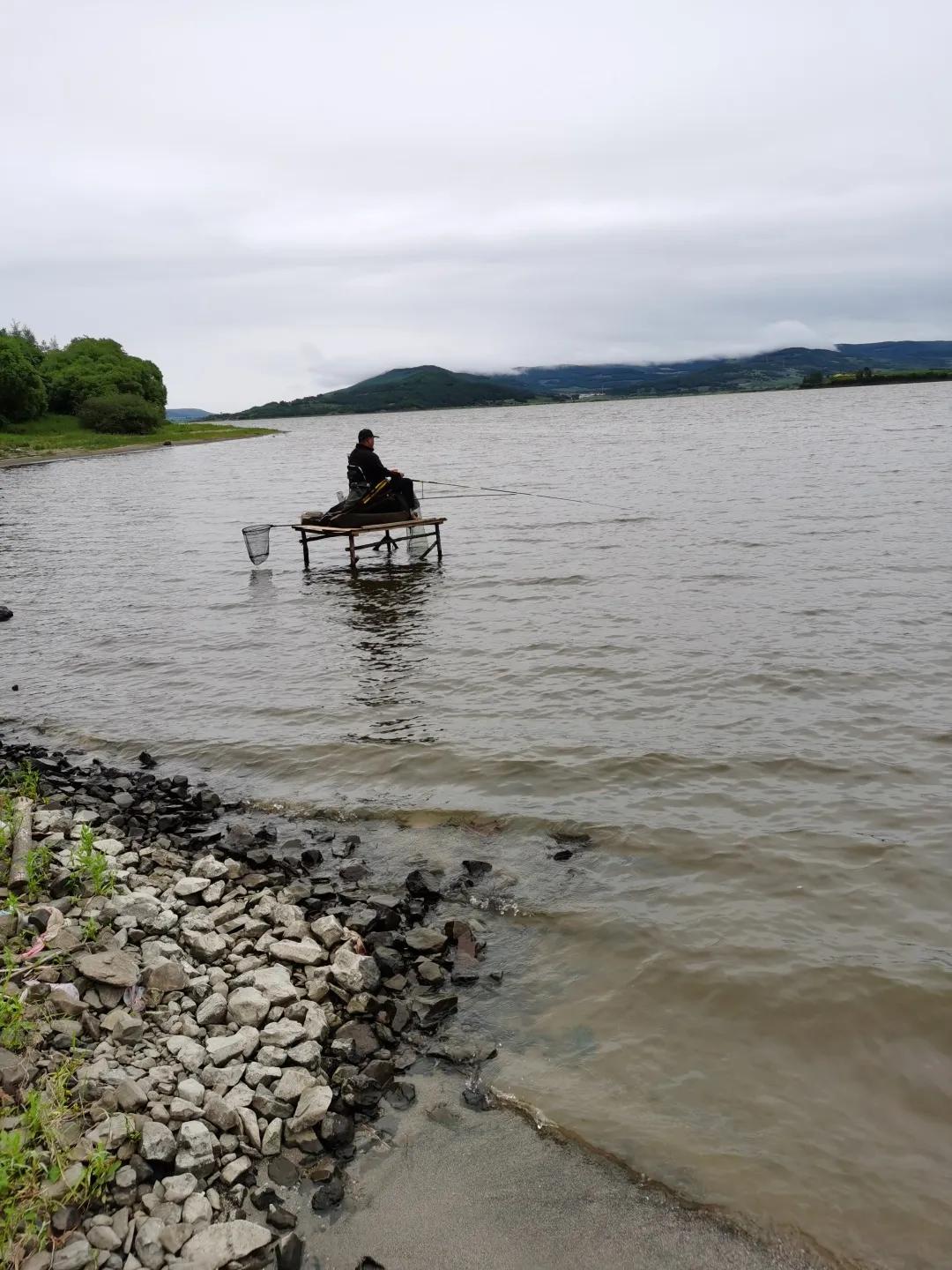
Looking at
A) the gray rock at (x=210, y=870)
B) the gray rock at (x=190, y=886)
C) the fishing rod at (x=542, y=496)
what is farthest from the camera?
the fishing rod at (x=542, y=496)

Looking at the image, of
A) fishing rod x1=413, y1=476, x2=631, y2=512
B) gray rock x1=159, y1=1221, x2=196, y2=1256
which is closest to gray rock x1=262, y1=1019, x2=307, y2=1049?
gray rock x1=159, y1=1221, x2=196, y2=1256

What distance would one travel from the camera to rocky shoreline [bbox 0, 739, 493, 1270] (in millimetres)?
4328

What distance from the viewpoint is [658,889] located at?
7.58m

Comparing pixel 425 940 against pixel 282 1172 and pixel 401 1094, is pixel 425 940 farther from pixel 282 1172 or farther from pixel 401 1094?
pixel 282 1172

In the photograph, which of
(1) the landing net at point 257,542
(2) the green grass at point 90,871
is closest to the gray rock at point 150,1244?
(2) the green grass at point 90,871

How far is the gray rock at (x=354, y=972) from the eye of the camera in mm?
6156

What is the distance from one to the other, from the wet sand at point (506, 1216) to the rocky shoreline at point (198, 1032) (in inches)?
6.1

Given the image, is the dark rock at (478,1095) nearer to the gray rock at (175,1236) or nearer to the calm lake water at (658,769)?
the calm lake water at (658,769)

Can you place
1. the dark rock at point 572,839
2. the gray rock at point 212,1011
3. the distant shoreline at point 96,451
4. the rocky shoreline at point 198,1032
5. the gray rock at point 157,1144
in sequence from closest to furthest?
the rocky shoreline at point 198,1032, the gray rock at point 157,1144, the gray rock at point 212,1011, the dark rock at point 572,839, the distant shoreline at point 96,451

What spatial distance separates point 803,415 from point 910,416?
1749cm

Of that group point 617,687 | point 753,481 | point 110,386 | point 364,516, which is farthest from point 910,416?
point 110,386

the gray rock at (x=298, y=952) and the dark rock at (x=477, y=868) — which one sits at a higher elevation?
the gray rock at (x=298, y=952)

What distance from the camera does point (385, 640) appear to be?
16.0m

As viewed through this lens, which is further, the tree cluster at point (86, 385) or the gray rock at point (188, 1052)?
the tree cluster at point (86, 385)
